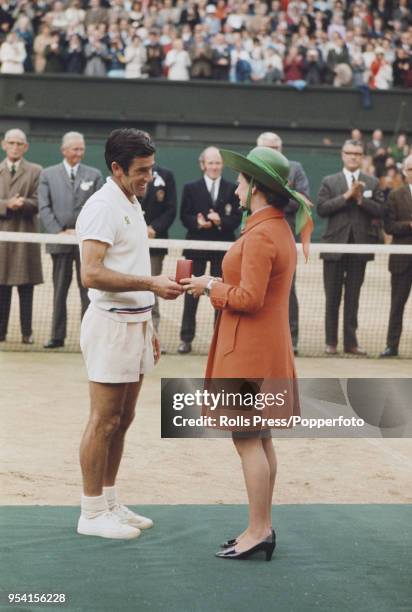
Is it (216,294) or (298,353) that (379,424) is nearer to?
(216,294)

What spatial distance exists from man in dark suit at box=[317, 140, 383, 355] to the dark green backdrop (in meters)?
11.9

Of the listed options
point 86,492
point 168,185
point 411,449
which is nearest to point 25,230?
point 168,185

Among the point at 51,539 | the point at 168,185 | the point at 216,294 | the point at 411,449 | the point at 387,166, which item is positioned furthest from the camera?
the point at 387,166

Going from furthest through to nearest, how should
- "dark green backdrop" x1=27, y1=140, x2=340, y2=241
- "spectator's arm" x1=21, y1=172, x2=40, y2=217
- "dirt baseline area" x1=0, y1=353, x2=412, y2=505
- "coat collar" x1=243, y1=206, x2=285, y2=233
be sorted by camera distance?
"dark green backdrop" x1=27, y1=140, x2=340, y2=241, "spectator's arm" x1=21, y1=172, x2=40, y2=217, "dirt baseline area" x1=0, y1=353, x2=412, y2=505, "coat collar" x1=243, y1=206, x2=285, y2=233

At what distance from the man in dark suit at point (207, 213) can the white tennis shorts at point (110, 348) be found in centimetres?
627

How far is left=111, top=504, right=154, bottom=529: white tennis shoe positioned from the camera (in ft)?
18.4

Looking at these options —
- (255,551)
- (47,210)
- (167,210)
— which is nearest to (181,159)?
(167,210)

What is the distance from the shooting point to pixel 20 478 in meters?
6.76

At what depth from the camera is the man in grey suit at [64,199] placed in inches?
452

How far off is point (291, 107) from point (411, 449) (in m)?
17.7

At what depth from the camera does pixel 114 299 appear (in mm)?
5270

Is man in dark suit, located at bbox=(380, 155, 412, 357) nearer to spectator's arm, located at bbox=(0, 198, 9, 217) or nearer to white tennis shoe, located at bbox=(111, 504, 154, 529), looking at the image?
spectator's arm, located at bbox=(0, 198, 9, 217)

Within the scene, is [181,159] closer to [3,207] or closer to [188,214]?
[188,214]

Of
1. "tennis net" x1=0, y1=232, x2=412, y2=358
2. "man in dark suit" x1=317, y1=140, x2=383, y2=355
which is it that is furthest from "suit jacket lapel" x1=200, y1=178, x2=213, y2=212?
"man in dark suit" x1=317, y1=140, x2=383, y2=355
